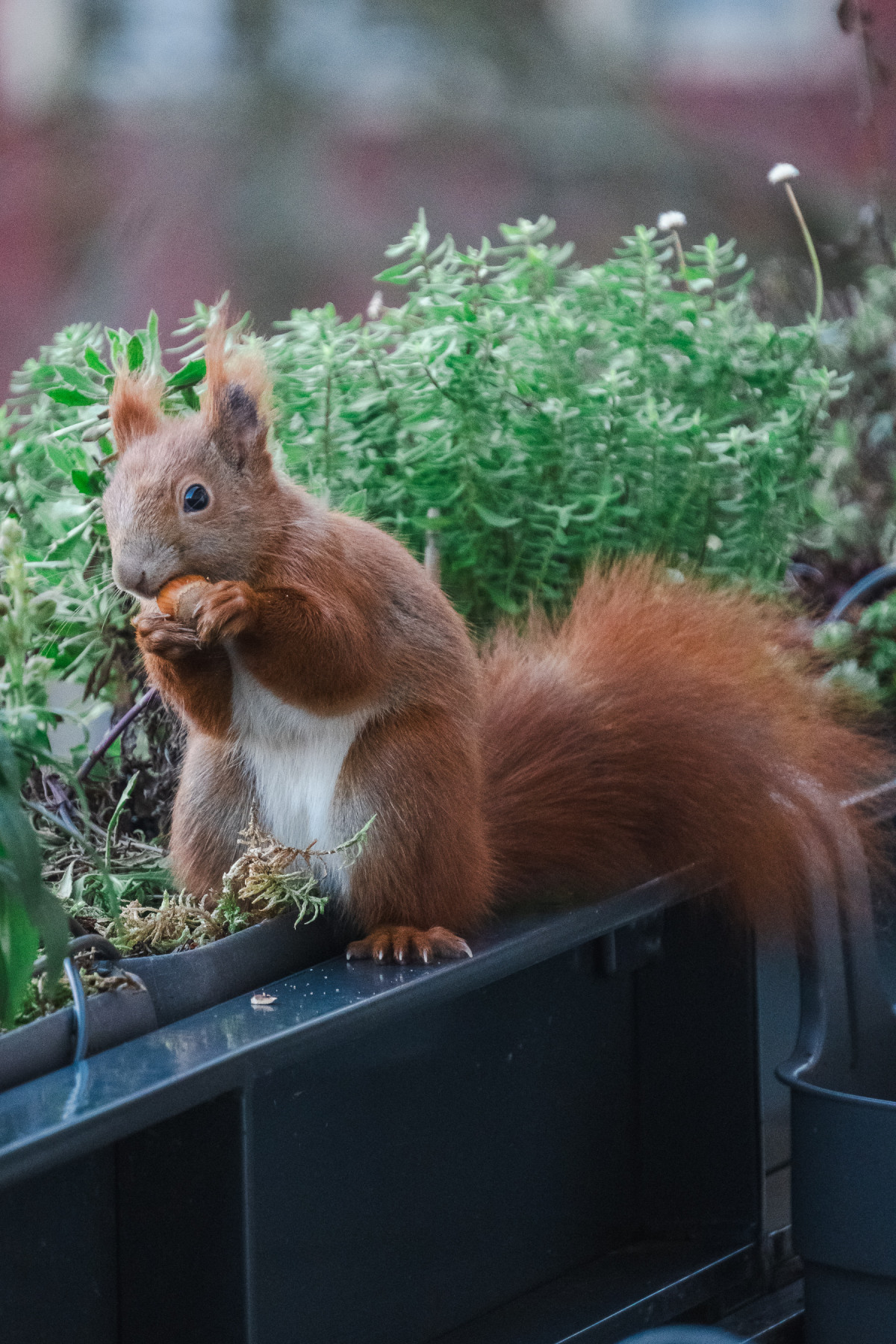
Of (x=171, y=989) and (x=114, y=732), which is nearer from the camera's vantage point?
(x=171, y=989)

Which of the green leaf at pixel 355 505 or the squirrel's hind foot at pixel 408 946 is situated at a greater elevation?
the green leaf at pixel 355 505

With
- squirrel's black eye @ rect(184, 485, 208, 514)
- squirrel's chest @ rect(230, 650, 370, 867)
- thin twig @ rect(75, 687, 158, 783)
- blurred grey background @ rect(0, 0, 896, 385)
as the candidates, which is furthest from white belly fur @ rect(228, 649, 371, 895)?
blurred grey background @ rect(0, 0, 896, 385)

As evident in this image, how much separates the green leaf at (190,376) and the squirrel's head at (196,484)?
162 mm

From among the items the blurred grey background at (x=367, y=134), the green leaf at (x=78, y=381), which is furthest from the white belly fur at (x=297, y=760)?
the blurred grey background at (x=367, y=134)

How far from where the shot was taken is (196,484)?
93 centimetres

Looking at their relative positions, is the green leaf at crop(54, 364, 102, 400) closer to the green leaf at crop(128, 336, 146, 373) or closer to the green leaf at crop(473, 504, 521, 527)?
the green leaf at crop(128, 336, 146, 373)

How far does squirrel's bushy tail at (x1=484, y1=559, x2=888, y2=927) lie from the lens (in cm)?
116

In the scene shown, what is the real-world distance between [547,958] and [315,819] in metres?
0.20

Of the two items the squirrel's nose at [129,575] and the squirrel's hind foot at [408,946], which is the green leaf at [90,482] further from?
the squirrel's hind foot at [408,946]

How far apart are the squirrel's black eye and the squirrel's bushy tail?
0.34 m

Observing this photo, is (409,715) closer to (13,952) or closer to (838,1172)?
(13,952)

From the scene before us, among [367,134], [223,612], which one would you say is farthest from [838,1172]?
[367,134]

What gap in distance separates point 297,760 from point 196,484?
20cm

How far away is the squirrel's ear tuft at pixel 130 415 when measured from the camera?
0.99 metres
